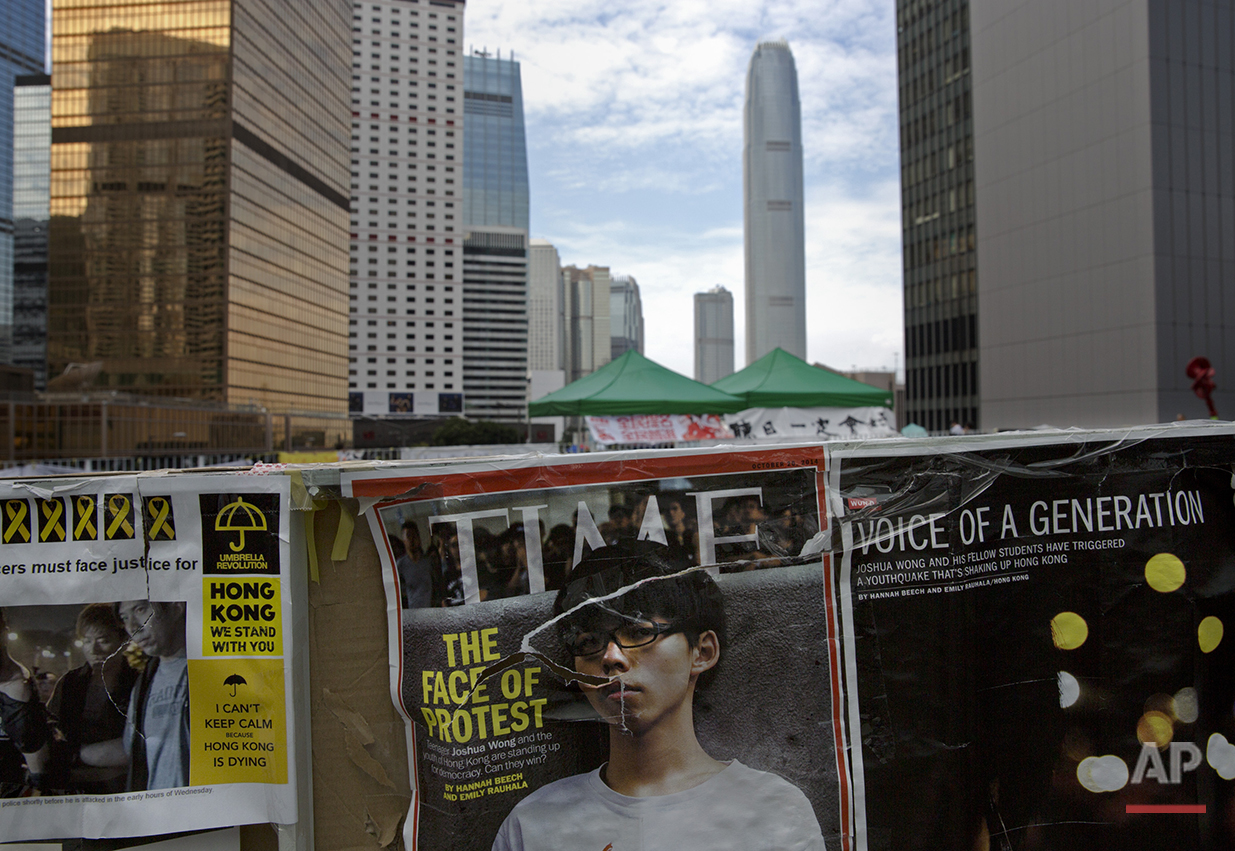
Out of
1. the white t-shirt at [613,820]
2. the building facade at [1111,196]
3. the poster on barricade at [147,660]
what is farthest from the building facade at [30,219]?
the white t-shirt at [613,820]

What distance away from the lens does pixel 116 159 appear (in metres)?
71.9

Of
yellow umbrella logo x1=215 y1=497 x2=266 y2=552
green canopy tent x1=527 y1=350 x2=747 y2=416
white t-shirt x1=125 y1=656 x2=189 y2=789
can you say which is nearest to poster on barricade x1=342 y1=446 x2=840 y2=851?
yellow umbrella logo x1=215 y1=497 x2=266 y2=552

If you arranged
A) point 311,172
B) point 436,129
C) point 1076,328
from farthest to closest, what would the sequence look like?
point 436,129 < point 311,172 < point 1076,328

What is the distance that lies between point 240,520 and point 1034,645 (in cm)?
247

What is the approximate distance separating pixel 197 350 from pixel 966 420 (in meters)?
71.3

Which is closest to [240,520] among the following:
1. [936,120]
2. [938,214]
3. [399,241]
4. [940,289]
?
[940,289]

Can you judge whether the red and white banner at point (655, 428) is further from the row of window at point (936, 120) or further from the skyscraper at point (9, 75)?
the skyscraper at point (9, 75)

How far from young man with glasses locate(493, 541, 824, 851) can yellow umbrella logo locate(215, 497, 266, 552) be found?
91cm

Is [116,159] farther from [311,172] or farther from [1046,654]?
[1046,654]

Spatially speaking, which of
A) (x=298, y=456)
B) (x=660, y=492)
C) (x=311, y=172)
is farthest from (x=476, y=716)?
(x=311, y=172)

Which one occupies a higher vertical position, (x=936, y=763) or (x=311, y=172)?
(x=311, y=172)

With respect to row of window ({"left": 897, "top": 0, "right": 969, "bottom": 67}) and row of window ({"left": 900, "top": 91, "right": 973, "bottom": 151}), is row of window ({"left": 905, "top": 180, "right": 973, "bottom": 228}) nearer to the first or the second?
row of window ({"left": 900, "top": 91, "right": 973, "bottom": 151})

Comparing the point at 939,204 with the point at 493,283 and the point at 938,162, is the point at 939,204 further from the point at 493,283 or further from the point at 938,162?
the point at 493,283

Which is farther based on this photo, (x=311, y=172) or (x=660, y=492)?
(x=311, y=172)
